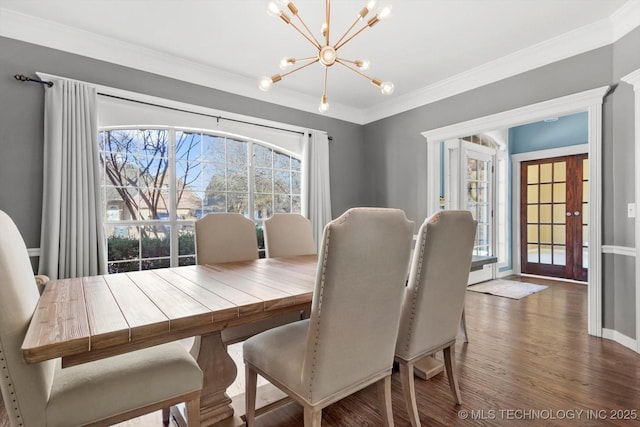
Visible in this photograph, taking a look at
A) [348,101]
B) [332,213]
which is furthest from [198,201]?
[348,101]

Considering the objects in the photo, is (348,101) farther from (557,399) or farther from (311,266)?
(557,399)

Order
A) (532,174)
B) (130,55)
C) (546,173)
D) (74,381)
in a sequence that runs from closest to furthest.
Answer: (74,381) < (130,55) < (546,173) < (532,174)

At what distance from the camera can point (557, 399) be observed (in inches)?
70.1

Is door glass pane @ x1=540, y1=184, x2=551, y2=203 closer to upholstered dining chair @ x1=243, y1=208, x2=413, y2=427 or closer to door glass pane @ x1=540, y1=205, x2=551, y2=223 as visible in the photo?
door glass pane @ x1=540, y1=205, x2=551, y2=223

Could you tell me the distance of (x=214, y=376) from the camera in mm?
1608

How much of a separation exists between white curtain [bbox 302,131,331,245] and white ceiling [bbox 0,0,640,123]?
2.65 feet

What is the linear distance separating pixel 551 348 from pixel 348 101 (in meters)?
3.49

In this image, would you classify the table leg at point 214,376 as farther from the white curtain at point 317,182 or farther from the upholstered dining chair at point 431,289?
the white curtain at point 317,182

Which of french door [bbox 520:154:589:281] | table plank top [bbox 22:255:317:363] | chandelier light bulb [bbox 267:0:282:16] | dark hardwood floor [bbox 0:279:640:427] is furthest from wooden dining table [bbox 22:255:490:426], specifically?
french door [bbox 520:154:589:281]

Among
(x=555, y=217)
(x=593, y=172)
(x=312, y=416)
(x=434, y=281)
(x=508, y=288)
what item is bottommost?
(x=508, y=288)

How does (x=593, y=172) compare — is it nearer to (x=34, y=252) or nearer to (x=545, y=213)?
(x=545, y=213)

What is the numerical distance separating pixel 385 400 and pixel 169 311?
0.95 meters

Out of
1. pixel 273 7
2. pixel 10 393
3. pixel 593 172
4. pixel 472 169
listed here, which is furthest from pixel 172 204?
pixel 472 169

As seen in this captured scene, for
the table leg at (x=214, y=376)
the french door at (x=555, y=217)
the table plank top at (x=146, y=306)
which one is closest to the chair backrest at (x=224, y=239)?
the table plank top at (x=146, y=306)
